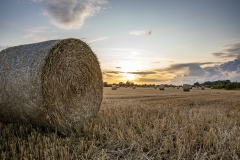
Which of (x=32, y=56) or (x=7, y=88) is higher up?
(x=32, y=56)

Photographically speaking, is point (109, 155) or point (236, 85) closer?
point (109, 155)

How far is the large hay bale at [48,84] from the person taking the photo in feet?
15.7

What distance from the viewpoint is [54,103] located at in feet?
16.7

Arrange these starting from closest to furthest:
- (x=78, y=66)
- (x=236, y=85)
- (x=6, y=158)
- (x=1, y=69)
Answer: (x=6, y=158) < (x=1, y=69) < (x=78, y=66) < (x=236, y=85)

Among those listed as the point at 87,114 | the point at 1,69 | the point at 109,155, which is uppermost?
the point at 1,69

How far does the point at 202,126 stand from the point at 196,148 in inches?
65.1

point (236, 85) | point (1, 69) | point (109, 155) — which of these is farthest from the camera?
point (236, 85)

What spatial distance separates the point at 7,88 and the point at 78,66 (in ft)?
5.82

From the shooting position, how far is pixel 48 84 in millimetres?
4977

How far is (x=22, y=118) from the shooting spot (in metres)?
5.14

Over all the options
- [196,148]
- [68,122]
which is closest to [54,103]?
[68,122]

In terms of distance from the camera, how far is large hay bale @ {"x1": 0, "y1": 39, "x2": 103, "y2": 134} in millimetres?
4781

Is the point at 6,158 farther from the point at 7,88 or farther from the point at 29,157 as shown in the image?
the point at 7,88

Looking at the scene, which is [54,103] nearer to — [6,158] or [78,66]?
[78,66]
